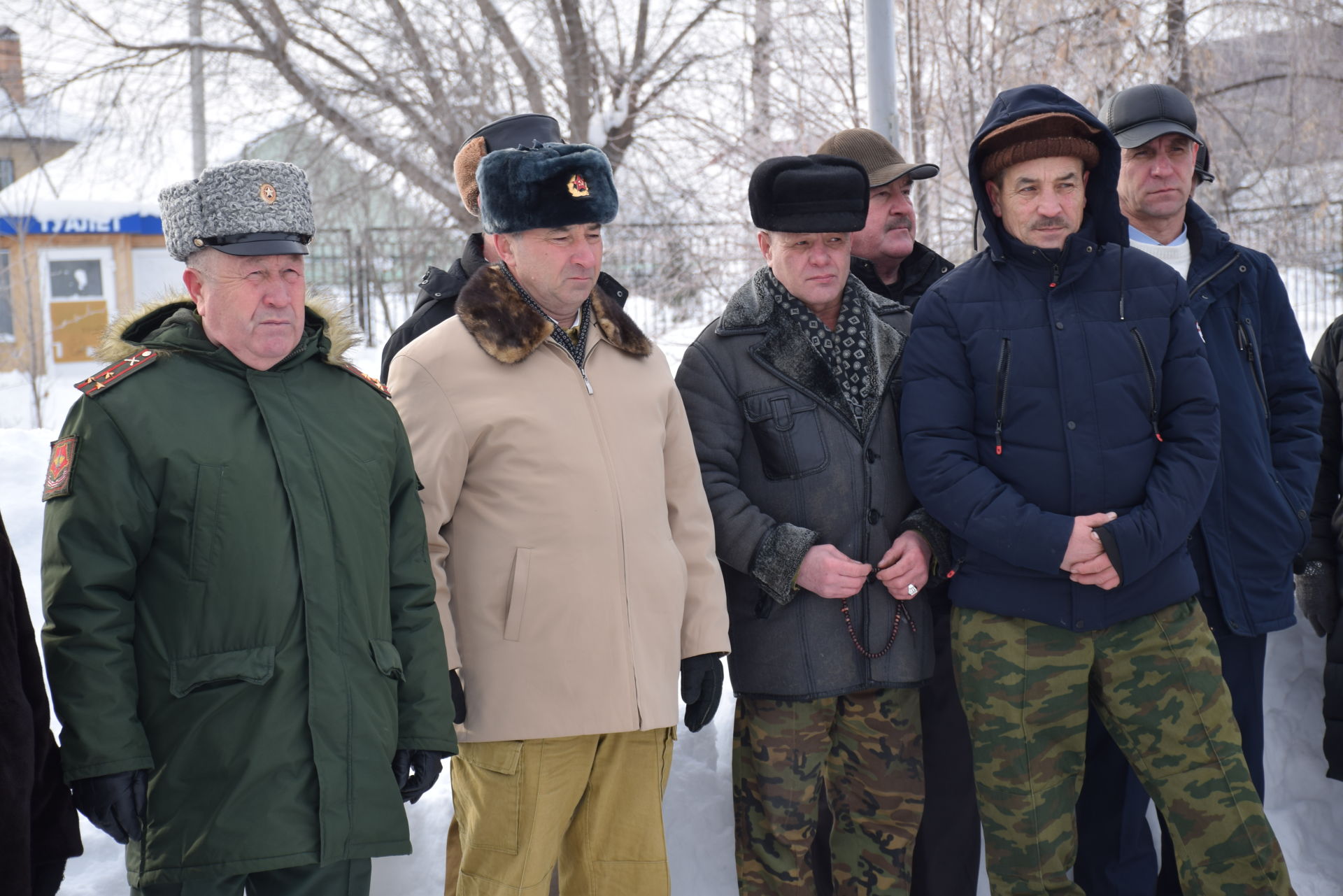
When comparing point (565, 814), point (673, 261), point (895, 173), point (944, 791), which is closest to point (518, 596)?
point (565, 814)

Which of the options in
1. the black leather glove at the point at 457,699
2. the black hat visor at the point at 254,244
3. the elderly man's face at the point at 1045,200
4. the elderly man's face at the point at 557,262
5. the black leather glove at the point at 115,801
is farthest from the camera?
the elderly man's face at the point at 1045,200

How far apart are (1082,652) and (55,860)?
2.21 meters

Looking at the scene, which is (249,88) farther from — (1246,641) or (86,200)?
(1246,641)

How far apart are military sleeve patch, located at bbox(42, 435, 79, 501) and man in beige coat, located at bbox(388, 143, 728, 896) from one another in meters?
0.71

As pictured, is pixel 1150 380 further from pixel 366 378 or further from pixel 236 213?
pixel 236 213

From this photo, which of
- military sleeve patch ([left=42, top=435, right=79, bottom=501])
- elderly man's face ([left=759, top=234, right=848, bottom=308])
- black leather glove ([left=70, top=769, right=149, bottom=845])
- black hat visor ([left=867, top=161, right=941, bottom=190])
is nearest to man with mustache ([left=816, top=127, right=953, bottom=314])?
black hat visor ([left=867, top=161, right=941, bottom=190])

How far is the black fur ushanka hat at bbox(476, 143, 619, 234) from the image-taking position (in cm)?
259

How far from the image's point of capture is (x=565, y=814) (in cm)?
259

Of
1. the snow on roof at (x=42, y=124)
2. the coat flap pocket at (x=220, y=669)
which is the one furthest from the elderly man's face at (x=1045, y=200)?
the snow on roof at (x=42, y=124)

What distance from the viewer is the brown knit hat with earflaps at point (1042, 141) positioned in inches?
114

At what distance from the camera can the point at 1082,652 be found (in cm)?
279

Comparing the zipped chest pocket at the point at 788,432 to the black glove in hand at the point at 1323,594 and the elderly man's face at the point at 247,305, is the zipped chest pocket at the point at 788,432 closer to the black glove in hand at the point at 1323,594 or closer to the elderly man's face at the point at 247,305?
the elderly man's face at the point at 247,305

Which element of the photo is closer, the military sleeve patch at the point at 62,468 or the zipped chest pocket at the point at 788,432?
the military sleeve patch at the point at 62,468

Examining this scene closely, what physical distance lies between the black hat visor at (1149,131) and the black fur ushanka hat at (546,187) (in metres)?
1.63
